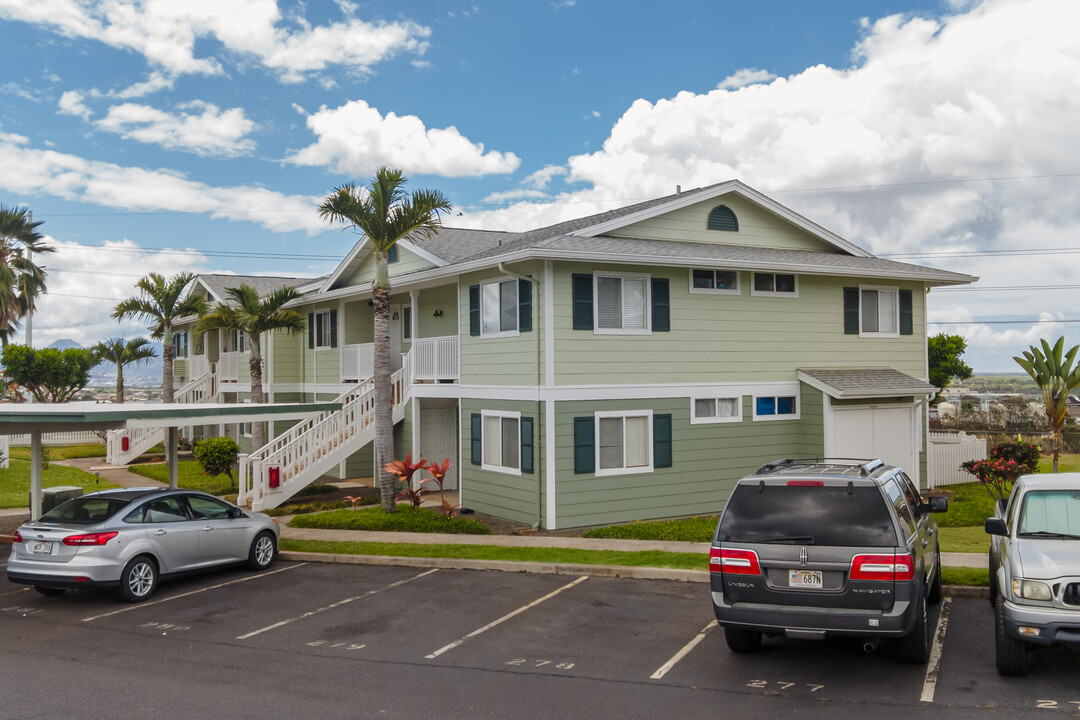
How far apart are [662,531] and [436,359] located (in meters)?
7.50

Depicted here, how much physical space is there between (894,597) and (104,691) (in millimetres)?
7182

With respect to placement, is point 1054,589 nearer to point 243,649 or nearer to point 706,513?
point 243,649

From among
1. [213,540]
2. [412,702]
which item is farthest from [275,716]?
[213,540]

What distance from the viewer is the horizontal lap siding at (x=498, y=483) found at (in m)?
16.8

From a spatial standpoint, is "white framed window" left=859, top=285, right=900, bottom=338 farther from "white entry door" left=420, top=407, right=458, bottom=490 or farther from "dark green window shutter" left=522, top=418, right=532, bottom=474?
"white entry door" left=420, top=407, right=458, bottom=490

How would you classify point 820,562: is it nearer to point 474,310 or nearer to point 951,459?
point 474,310

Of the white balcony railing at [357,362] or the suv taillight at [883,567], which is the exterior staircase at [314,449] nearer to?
the white balcony railing at [357,362]

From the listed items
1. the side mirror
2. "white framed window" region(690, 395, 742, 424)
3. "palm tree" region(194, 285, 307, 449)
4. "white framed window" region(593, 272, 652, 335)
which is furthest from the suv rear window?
"palm tree" region(194, 285, 307, 449)

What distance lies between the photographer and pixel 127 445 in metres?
31.3

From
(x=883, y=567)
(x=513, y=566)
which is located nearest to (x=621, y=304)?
(x=513, y=566)

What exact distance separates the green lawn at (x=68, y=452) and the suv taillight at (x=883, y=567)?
1378 inches

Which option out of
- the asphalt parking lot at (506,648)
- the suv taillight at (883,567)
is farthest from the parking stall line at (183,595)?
the suv taillight at (883,567)

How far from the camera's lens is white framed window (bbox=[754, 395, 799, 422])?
19.3 m

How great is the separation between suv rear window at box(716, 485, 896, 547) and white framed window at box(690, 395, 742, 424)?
408 inches
